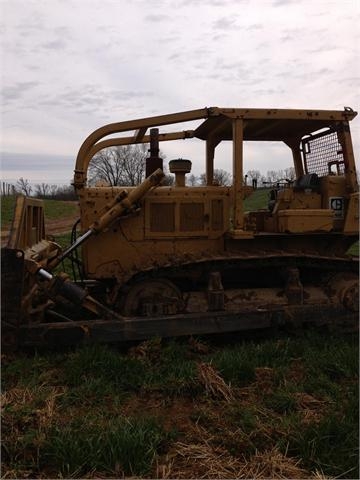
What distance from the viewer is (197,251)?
19.6 feet

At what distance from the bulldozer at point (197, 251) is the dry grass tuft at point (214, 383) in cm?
102

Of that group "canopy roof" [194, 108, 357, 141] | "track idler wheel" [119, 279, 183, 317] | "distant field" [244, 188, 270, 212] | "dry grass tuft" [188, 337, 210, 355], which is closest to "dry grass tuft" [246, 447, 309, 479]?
"dry grass tuft" [188, 337, 210, 355]

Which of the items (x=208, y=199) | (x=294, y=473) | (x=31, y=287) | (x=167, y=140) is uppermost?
(x=167, y=140)

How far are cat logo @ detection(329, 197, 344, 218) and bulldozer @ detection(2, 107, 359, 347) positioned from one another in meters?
0.01

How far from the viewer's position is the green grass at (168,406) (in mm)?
3166

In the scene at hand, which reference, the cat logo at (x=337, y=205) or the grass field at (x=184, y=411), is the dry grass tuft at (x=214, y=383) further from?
the cat logo at (x=337, y=205)

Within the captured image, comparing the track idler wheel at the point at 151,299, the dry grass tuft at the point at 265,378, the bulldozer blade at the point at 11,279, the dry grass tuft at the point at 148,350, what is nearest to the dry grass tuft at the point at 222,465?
the dry grass tuft at the point at 265,378

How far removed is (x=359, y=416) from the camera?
358 cm

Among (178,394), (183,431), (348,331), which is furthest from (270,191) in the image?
(183,431)

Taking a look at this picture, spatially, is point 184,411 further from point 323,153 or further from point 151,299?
point 323,153

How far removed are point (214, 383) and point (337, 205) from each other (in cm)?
307

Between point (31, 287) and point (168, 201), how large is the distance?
1.92 metres

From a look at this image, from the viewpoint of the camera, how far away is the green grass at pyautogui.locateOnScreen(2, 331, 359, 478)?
10.4 ft

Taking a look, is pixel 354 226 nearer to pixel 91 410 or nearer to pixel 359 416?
pixel 359 416
